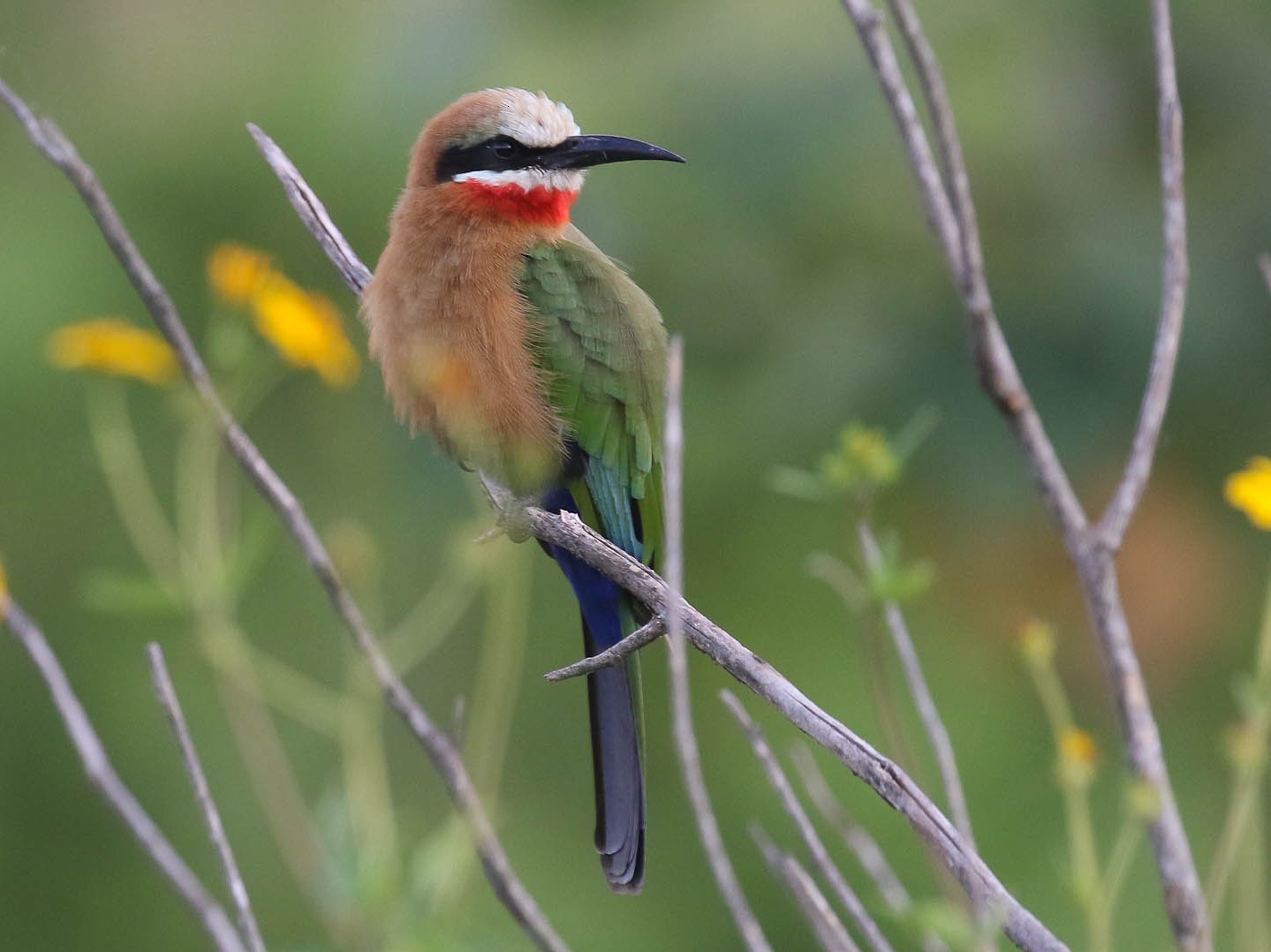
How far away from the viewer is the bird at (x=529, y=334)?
2.69 metres

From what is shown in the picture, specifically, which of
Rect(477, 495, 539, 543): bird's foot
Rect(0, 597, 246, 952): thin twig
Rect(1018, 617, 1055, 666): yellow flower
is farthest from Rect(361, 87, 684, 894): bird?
Rect(0, 597, 246, 952): thin twig

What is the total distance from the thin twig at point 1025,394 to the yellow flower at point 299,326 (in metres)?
0.95

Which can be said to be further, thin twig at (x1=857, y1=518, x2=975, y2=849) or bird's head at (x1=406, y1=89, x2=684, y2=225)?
bird's head at (x1=406, y1=89, x2=684, y2=225)

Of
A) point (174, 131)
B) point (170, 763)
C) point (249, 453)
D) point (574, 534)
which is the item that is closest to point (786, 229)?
point (574, 534)

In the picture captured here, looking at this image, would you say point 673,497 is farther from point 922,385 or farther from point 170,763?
point 170,763

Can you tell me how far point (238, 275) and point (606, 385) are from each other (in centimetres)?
71

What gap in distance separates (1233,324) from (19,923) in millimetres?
3196

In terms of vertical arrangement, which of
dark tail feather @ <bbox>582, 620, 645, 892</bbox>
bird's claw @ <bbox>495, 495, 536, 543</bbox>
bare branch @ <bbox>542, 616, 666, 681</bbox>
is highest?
bare branch @ <bbox>542, 616, 666, 681</bbox>

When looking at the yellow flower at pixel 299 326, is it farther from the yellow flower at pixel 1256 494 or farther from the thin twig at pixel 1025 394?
the yellow flower at pixel 1256 494

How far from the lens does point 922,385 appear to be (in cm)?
295

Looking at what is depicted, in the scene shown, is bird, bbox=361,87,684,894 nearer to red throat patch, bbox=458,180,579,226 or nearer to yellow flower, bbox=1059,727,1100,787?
red throat patch, bbox=458,180,579,226

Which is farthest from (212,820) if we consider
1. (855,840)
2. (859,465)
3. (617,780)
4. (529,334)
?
(529,334)

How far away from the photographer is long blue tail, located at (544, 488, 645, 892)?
230 cm

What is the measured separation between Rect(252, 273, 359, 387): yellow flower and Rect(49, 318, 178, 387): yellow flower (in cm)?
13
